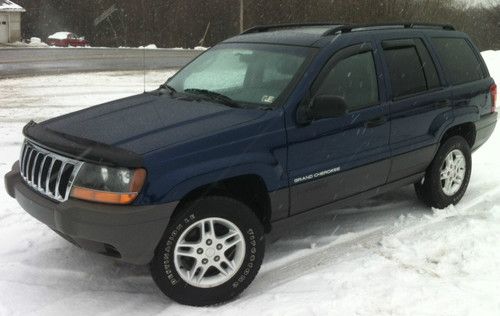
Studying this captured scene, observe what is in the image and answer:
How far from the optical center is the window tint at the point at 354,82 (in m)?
3.98

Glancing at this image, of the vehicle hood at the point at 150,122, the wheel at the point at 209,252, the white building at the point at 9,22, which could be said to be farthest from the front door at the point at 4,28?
the wheel at the point at 209,252

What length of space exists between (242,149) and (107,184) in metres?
0.88

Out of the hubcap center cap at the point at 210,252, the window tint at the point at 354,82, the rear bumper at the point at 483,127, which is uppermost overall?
the window tint at the point at 354,82

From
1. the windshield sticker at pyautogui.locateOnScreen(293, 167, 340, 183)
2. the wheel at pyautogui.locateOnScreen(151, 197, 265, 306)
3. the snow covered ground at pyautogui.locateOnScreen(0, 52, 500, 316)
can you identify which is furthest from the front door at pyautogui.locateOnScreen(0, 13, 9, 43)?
the wheel at pyautogui.locateOnScreen(151, 197, 265, 306)

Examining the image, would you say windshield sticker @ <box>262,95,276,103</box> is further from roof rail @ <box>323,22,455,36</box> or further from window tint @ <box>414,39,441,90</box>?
window tint @ <box>414,39,441,90</box>

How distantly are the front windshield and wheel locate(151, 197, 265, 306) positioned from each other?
0.89 meters

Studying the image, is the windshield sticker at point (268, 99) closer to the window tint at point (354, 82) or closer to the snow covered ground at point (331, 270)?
the window tint at point (354, 82)

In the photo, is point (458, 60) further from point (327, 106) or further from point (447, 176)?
point (327, 106)

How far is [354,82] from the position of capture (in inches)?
163

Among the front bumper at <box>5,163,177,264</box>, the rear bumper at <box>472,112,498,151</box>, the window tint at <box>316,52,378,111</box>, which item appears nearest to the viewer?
the front bumper at <box>5,163,177,264</box>

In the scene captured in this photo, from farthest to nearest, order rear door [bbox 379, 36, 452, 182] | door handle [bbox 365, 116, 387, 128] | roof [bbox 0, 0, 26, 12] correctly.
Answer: roof [bbox 0, 0, 26, 12], rear door [bbox 379, 36, 452, 182], door handle [bbox 365, 116, 387, 128]

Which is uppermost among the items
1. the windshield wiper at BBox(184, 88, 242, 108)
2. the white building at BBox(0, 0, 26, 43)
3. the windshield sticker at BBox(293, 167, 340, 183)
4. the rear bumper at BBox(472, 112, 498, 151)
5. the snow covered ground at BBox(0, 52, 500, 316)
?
the white building at BBox(0, 0, 26, 43)

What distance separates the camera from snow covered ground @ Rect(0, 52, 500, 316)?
3.33 m

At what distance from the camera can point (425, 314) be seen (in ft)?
10.5
